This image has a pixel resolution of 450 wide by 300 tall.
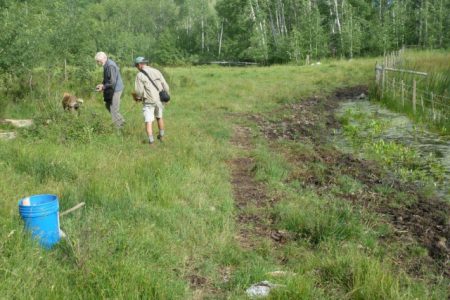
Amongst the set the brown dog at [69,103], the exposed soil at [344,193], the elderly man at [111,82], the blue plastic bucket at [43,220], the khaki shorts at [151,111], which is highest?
the elderly man at [111,82]

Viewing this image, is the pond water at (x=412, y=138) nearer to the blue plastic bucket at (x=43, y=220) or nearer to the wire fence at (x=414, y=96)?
the wire fence at (x=414, y=96)

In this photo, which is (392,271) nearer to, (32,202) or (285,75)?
(32,202)

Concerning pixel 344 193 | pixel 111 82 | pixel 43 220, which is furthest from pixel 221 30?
pixel 43 220

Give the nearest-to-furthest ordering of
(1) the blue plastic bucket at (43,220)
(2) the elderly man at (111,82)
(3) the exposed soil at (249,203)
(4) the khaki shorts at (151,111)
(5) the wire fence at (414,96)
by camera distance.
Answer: (1) the blue plastic bucket at (43,220) < (3) the exposed soil at (249,203) < (4) the khaki shorts at (151,111) < (2) the elderly man at (111,82) < (5) the wire fence at (414,96)

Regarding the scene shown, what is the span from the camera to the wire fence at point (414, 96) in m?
13.6

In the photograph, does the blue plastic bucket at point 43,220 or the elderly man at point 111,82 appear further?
the elderly man at point 111,82

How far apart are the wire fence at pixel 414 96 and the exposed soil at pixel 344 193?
313 centimetres

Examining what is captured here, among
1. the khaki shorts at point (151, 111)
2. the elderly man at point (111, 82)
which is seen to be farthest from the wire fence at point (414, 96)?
the elderly man at point (111, 82)

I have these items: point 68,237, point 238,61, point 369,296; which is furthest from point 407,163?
point 238,61

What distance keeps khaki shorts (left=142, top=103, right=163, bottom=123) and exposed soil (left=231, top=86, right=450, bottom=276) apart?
2.07 metres

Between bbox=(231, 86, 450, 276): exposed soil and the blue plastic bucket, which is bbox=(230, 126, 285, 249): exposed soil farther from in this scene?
the blue plastic bucket

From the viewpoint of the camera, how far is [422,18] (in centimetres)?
4834

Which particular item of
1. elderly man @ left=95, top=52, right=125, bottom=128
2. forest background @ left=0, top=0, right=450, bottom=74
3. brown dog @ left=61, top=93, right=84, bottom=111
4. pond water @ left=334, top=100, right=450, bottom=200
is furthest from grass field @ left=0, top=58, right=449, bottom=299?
forest background @ left=0, top=0, right=450, bottom=74

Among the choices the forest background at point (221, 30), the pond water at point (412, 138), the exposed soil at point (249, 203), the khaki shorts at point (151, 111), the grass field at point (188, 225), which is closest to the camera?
the grass field at point (188, 225)
